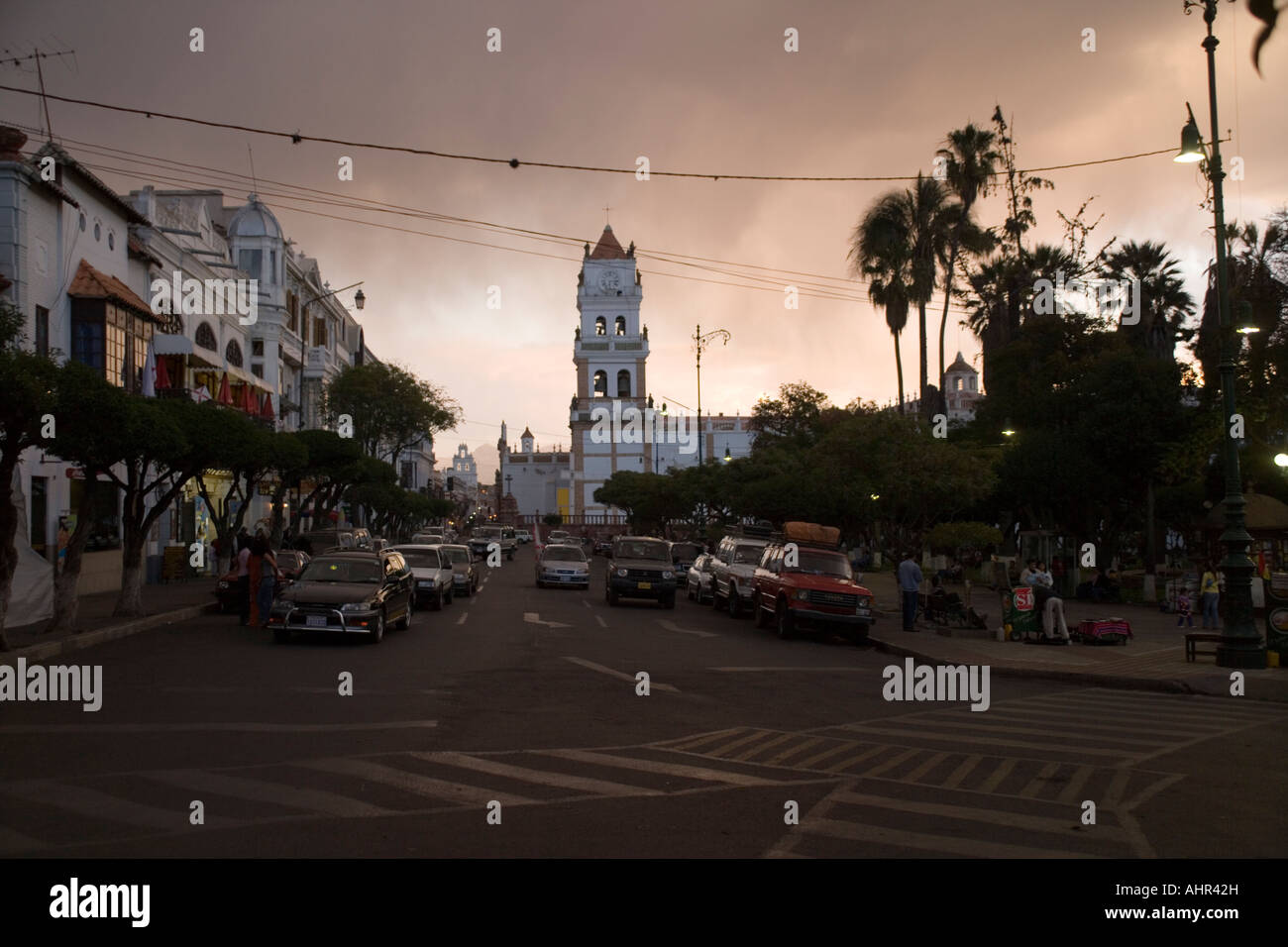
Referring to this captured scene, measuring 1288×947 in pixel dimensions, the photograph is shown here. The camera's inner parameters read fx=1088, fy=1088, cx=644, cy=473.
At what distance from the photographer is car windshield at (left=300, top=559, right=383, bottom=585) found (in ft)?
62.5

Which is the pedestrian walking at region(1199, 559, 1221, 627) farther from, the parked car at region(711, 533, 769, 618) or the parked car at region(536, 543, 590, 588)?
the parked car at region(536, 543, 590, 588)

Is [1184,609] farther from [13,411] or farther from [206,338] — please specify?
[206,338]

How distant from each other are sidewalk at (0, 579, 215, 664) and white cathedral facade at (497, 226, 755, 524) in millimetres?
64276

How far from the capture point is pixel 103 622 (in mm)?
20812

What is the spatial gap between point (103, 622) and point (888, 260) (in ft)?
101

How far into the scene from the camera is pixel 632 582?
2909 centimetres

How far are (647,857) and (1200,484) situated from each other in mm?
41772

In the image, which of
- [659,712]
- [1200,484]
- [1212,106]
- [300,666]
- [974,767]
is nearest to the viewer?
[974,767]

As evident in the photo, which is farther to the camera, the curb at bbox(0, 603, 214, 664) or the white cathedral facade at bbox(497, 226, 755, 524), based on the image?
the white cathedral facade at bbox(497, 226, 755, 524)

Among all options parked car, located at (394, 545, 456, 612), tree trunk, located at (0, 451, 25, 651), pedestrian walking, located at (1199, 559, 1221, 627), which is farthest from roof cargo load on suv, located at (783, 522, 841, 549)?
tree trunk, located at (0, 451, 25, 651)

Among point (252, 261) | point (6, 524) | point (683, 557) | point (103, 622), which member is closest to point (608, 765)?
point (6, 524)

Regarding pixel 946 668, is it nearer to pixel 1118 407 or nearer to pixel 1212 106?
pixel 1212 106

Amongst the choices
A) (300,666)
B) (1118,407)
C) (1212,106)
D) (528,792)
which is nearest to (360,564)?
(300,666)

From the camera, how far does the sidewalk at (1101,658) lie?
51.3 feet
